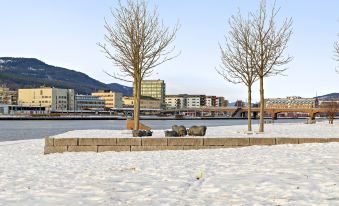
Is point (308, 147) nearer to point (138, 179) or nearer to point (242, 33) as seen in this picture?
point (138, 179)

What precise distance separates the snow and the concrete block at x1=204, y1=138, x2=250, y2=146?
9.49ft

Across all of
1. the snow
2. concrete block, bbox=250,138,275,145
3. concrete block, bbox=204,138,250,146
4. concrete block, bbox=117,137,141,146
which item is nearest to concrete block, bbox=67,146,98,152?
concrete block, bbox=117,137,141,146

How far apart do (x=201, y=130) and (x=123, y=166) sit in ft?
28.2

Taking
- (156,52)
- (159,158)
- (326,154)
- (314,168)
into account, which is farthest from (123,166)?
(156,52)

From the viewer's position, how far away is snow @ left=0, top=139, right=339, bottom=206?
8258 mm

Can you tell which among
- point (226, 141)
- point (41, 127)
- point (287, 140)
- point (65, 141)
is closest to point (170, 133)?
point (226, 141)

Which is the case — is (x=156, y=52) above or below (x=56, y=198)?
above

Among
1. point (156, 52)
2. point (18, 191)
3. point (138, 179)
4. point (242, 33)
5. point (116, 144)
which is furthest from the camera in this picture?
point (242, 33)

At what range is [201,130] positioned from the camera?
69.2 ft

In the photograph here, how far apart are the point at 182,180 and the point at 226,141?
8.26m

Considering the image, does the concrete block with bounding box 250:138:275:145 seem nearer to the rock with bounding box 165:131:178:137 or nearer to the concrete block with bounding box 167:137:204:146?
the concrete block with bounding box 167:137:204:146

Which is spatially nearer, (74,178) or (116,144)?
(74,178)

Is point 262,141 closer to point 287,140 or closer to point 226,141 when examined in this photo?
point 287,140

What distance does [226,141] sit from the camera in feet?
59.8
